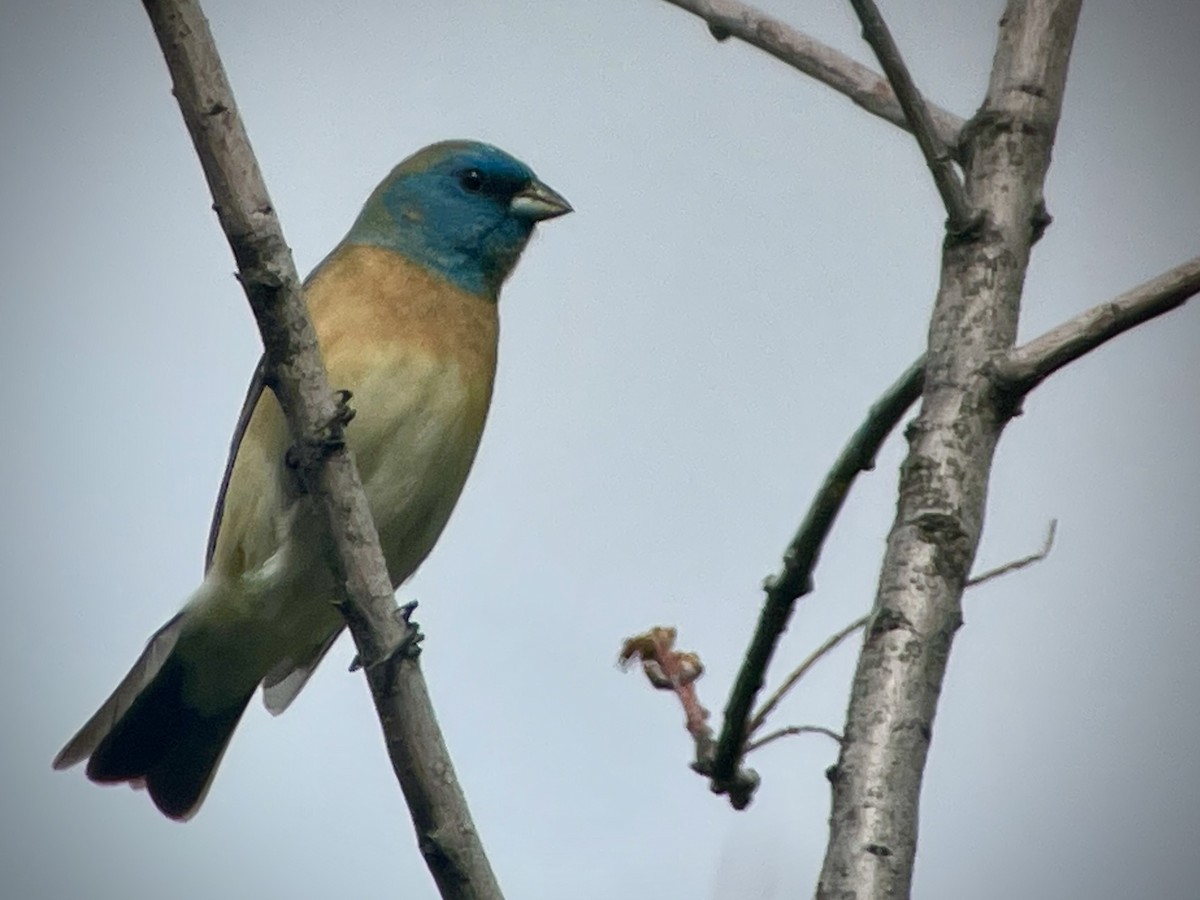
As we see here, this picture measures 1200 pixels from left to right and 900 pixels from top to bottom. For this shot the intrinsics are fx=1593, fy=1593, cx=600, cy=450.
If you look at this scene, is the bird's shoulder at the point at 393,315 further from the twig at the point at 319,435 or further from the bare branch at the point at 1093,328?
the bare branch at the point at 1093,328

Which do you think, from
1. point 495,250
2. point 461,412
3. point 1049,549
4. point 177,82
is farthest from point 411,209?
point 1049,549

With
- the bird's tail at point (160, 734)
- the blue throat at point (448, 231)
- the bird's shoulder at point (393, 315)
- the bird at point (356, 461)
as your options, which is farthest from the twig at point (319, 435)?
the blue throat at point (448, 231)

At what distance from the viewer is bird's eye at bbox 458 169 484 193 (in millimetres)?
5543

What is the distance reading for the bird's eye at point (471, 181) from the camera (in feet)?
18.2

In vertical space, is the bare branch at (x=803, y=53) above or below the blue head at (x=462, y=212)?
below

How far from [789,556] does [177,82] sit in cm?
139

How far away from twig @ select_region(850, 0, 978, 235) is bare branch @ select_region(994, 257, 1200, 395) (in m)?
0.31

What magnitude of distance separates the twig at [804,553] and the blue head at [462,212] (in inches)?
103

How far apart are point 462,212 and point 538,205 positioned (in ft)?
0.88

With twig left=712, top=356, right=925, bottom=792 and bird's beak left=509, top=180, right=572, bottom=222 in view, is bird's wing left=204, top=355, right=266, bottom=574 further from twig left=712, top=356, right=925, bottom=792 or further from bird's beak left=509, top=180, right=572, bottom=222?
twig left=712, top=356, right=925, bottom=792

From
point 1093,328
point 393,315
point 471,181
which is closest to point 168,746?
point 393,315

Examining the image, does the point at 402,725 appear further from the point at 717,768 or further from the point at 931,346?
the point at 931,346

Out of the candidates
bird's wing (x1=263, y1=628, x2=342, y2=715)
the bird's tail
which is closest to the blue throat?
bird's wing (x1=263, y1=628, x2=342, y2=715)

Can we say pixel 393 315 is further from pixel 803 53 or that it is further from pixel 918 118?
pixel 918 118
